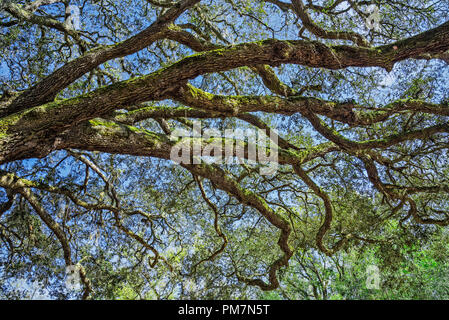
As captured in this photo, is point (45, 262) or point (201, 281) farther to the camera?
point (201, 281)

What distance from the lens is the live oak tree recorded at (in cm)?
325

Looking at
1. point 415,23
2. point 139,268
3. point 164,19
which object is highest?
point 415,23

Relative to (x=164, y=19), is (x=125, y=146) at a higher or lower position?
lower

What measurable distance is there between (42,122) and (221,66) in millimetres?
1544

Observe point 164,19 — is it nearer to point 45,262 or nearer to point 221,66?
point 221,66

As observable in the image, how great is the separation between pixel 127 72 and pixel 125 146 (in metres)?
3.44

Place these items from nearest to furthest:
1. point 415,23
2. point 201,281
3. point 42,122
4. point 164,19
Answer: point 42,122, point 164,19, point 415,23, point 201,281

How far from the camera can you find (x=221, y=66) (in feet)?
10.4

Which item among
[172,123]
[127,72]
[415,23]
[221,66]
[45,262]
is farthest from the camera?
[172,123]

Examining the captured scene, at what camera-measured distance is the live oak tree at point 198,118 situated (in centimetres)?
325

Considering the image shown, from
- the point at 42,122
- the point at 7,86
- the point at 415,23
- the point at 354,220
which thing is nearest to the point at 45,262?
the point at 7,86

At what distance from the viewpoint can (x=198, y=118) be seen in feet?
16.4
